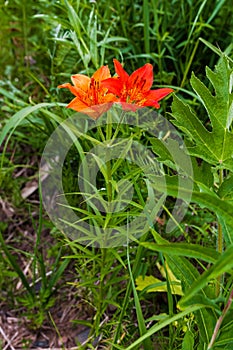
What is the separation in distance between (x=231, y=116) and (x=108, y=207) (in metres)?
0.32

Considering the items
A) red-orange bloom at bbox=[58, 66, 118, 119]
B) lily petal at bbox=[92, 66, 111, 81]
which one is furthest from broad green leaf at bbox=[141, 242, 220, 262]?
lily petal at bbox=[92, 66, 111, 81]

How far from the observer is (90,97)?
1086 millimetres

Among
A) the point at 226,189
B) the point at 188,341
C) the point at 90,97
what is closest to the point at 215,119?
the point at 226,189

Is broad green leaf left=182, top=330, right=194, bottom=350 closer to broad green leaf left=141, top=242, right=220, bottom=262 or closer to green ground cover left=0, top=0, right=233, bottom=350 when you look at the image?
green ground cover left=0, top=0, right=233, bottom=350

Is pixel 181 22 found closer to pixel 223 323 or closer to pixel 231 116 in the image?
pixel 231 116

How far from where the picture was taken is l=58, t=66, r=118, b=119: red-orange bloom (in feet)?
3.45

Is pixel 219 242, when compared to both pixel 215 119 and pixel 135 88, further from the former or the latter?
pixel 135 88

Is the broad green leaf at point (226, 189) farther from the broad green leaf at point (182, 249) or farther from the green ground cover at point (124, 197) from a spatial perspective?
the broad green leaf at point (182, 249)

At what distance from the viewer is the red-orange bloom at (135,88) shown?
107cm

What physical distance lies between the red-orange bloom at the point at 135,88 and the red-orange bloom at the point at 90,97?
0.06ft

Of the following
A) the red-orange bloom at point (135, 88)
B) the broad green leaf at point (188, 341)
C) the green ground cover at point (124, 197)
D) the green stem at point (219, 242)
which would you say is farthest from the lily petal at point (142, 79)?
the broad green leaf at point (188, 341)

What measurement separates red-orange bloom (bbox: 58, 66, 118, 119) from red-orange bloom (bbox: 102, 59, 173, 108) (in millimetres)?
19

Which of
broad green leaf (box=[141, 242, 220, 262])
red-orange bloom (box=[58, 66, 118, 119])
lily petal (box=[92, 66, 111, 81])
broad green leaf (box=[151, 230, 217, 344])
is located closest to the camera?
broad green leaf (box=[141, 242, 220, 262])

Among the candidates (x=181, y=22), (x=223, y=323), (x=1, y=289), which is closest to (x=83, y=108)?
(x=223, y=323)
